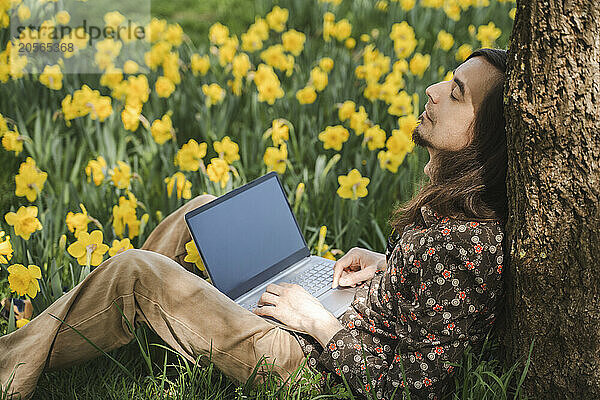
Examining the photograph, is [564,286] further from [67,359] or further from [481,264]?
[67,359]

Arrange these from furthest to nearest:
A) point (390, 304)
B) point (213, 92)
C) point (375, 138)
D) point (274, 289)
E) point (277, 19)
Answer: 1. point (277, 19)
2. point (213, 92)
3. point (375, 138)
4. point (274, 289)
5. point (390, 304)

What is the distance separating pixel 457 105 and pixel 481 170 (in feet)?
0.61

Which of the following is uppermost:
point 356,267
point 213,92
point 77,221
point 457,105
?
point 457,105

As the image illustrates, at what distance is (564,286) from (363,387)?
0.60 m

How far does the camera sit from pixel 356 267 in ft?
8.14

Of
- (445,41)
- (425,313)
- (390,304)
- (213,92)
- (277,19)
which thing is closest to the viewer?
(425,313)

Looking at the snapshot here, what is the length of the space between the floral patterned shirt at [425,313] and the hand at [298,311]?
0.05 metres

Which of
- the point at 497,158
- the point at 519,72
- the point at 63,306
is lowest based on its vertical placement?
Answer: the point at 63,306

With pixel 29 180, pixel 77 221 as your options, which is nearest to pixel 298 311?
pixel 77 221

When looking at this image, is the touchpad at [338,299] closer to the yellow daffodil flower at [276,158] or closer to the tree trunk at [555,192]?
the tree trunk at [555,192]

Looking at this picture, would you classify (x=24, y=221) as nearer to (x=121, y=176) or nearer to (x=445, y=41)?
(x=121, y=176)

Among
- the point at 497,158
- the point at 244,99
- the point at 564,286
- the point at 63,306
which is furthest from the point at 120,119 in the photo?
the point at 564,286

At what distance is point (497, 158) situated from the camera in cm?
195

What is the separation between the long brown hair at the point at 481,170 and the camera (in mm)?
1908
